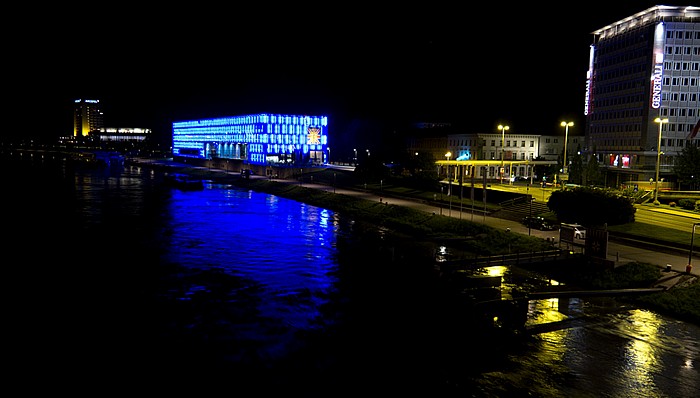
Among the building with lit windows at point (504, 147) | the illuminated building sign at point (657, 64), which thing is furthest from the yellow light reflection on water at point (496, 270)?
the illuminated building sign at point (657, 64)

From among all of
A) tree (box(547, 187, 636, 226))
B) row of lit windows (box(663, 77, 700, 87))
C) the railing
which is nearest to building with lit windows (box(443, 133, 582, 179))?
row of lit windows (box(663, 77, 700, 87))

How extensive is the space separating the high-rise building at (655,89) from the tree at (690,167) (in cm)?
1583

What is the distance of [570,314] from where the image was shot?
28078 millimetres

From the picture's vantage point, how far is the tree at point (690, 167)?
6475 centimetres

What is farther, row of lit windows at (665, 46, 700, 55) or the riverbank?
row of lit windows at (665, 46, 700, 55)

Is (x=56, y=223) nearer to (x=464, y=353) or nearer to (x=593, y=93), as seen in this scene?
(x=464, y=353)

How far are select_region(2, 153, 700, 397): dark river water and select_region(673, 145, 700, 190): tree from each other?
39845 mm

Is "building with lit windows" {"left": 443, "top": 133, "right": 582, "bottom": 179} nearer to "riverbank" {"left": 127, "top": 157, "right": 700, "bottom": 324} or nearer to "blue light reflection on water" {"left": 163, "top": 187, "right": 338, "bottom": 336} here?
"riverbank" {"left": 127, "top": 157, "right": 700, "bottom": 324}

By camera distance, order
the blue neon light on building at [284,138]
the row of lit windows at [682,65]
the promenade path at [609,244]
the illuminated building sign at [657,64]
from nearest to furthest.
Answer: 1. the promenade path at [609,244]
2. the illuminated building sign at [657,64]
3. the row of lit windows at [682,65]
4. the blue neon light on building at [284,138]

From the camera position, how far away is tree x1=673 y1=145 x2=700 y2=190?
6475 centimetres

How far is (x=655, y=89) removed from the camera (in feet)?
280

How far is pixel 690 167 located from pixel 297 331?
58728mm

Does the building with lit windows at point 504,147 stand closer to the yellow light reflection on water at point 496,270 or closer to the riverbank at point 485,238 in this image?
the riverbank at point 485,238

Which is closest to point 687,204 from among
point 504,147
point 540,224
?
point 540,224
